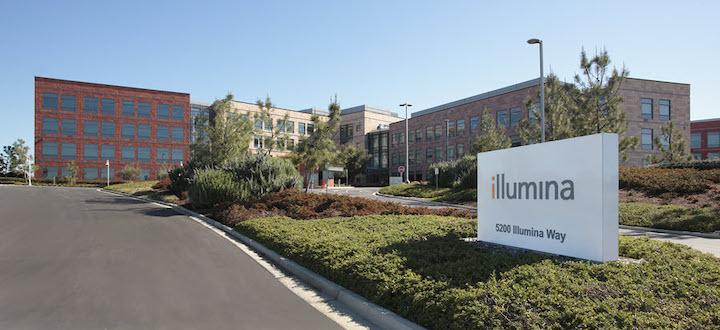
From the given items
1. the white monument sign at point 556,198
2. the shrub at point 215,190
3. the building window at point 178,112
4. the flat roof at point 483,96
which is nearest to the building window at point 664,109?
the flat roof at point 483,96

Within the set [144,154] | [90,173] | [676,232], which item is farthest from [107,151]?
[676,232]

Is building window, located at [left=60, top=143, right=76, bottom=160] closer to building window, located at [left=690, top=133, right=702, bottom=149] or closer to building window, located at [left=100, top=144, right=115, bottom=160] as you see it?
building window, located at [left=100, top=144, right=115, bottom=160]

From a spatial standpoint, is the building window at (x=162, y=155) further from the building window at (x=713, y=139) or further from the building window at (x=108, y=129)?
the building window at (x=713, y=139)

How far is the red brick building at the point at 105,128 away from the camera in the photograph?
69438mm

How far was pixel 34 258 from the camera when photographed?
9.26 m

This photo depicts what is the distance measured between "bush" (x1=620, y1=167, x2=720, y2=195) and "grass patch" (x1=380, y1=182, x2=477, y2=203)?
7522mm

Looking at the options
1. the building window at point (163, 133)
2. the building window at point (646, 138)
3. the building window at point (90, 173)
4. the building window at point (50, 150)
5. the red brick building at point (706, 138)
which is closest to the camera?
the building window at point (646, 138)

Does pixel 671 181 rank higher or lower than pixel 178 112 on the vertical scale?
lower

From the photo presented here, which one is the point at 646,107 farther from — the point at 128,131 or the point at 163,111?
the point at 128,131

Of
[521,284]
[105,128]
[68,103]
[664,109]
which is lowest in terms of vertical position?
[521,284]

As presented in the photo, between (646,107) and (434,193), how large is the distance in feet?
107

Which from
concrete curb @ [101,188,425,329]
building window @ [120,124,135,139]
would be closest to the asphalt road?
concrete curb @ [101,188,425,329]

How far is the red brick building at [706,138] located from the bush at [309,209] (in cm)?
7065

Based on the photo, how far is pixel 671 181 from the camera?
20.6m
